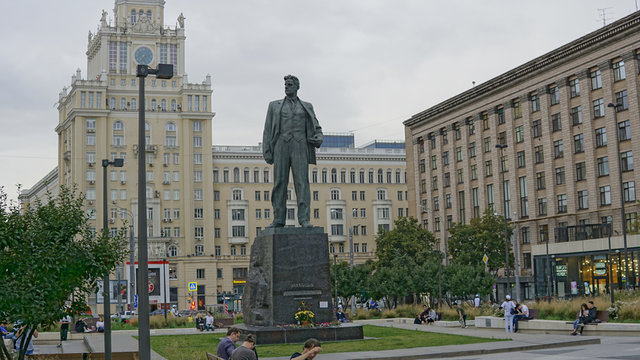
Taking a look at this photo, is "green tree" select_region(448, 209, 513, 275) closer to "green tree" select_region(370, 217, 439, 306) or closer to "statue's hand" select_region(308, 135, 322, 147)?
"green tree" select_region(370, 217, 439, 306)

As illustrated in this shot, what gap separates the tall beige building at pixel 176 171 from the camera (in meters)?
105

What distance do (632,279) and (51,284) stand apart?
46.8 meters

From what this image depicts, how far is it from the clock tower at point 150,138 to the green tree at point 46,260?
85218mm

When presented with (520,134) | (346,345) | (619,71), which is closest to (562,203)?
(520,134)

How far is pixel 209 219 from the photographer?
356 feet

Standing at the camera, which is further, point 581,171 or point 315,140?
point 581,171

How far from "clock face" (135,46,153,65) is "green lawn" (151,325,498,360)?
8526cm

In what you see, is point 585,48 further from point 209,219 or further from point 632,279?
point 209,219

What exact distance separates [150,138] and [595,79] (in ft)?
206

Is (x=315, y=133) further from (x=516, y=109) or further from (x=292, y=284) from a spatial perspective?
(x=516, y=109)

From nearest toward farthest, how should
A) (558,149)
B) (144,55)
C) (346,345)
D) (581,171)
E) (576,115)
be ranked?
(346,345), (581,171), (576,115), (558,149), (144,55)

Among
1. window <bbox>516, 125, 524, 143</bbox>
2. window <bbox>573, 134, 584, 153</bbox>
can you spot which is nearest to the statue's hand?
window <bbox>573, 134, 584, 153</bbox>

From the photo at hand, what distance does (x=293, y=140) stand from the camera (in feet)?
79.8

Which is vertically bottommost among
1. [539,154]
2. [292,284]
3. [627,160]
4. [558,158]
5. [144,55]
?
[292,284]
